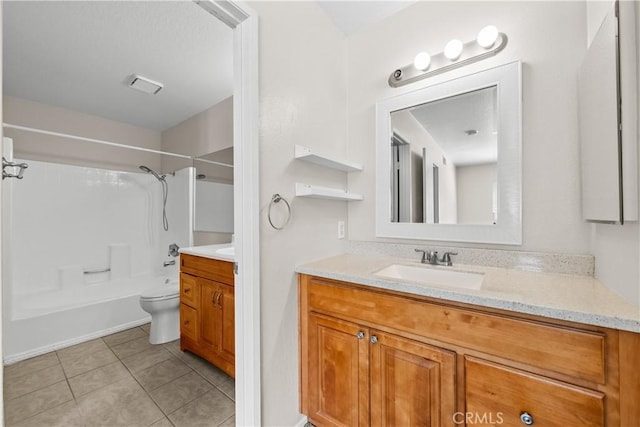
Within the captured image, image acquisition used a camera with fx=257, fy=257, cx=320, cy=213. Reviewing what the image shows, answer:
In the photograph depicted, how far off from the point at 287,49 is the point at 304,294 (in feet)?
4.30

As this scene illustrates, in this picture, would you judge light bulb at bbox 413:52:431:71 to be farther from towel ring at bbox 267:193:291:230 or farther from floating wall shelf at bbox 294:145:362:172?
towel ring at bbox 267:193:291:230

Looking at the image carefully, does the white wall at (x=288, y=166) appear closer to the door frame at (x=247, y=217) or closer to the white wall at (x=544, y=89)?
the door frame at (x=247, y=217)

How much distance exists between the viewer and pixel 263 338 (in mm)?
1228

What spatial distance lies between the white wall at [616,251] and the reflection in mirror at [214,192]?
2.63 metres

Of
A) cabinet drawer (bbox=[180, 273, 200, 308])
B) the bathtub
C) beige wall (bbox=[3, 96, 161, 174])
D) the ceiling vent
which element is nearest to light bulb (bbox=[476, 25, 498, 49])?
cabinet drawer (bbox=[180, 273, 200, 308])

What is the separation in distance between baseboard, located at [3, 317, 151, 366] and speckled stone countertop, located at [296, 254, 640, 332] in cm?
236

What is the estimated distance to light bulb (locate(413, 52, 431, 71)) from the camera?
1471mm

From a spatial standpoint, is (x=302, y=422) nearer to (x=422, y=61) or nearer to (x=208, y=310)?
(x=208, y=310)

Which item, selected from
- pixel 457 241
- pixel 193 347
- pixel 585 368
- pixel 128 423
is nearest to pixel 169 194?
pixel 193 347

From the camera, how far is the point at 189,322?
2.01m

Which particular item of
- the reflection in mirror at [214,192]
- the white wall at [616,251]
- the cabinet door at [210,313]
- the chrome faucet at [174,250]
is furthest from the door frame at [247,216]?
the chrome faucet at [174,250]

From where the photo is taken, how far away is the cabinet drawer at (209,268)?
1.67 m

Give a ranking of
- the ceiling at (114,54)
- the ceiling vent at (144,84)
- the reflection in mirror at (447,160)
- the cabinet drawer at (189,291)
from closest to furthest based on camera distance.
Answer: the reflection in mirror at (447,160)
the ceiling at (114,54)
the cabinet drawer at (189,291)
the ceiling vent at (144,84)

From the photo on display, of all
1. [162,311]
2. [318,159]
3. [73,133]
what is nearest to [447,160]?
[318,159]
